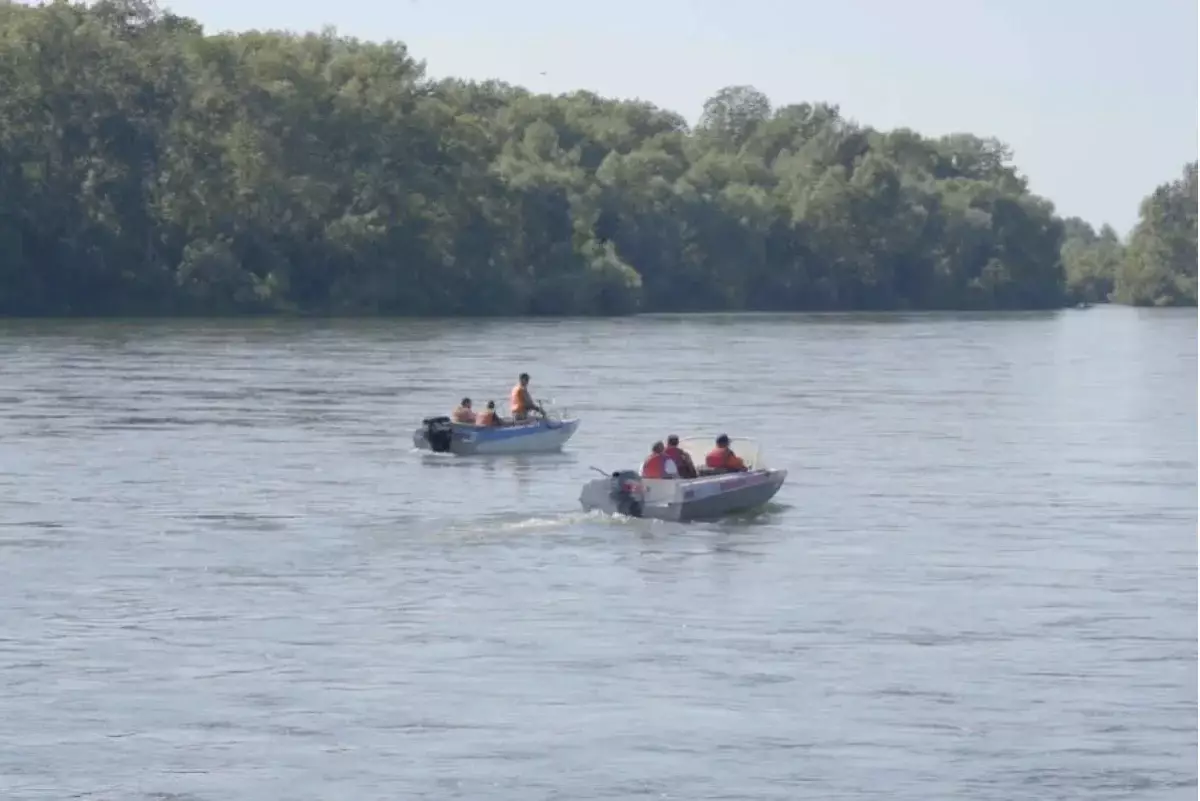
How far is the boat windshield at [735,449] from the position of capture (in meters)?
44.9

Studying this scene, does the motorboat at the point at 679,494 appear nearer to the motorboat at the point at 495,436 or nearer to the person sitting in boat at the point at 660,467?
the person sitting in boat at the point at 660,467

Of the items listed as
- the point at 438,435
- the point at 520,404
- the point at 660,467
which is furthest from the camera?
the point at 520,404

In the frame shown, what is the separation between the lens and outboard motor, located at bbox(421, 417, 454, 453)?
53.5 metres

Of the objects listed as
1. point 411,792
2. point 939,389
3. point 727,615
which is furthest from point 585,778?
point 939,389

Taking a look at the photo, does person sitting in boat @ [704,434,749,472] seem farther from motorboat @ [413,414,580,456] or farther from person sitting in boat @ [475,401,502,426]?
person sitting in boat @ [475,401,502,426]

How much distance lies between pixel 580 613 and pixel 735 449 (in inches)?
604

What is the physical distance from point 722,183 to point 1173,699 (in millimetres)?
159025

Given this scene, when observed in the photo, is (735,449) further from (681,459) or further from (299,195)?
(299,195)

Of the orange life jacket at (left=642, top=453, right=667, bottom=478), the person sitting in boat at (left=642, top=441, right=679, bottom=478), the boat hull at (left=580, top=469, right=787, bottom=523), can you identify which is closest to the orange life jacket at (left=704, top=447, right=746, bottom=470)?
the boat hull at (left=580, top=469, right=787, bottom=523)

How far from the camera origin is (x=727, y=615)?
32781mm

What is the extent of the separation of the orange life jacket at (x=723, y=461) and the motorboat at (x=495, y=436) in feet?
37.0

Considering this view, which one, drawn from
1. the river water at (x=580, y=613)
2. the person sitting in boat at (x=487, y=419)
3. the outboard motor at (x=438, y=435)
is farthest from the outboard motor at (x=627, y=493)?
the person sitting in boat at (x=487, y=419)

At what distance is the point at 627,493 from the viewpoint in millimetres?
41125

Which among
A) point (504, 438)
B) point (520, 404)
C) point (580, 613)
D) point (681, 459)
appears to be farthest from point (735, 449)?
point (580, 613)
